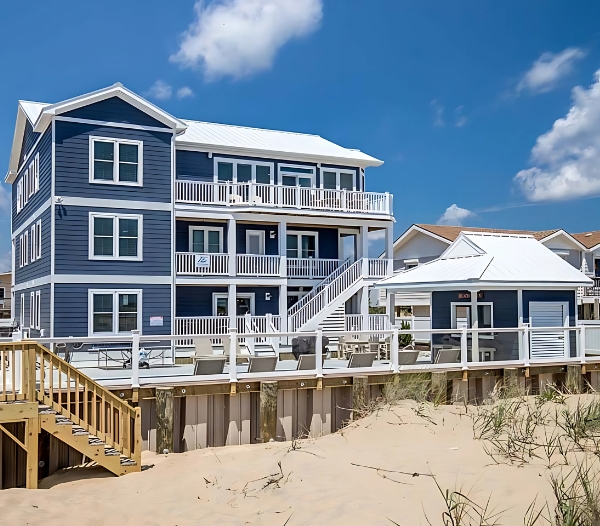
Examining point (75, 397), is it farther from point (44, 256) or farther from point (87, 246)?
point (44, 256)

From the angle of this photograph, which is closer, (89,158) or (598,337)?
(598,337)

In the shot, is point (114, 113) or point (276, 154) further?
point (276, 154)

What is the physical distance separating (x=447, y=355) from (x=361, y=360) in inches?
96.2

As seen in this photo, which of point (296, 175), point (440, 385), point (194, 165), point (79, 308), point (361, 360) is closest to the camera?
point (361, 360)

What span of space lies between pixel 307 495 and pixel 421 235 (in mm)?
34231

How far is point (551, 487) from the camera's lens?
350 inches

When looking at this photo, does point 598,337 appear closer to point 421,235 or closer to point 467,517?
point 467,517

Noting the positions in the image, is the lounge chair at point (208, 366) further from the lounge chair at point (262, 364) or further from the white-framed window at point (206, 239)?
the white-framed window at point (206, 239)

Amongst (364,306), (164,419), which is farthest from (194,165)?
(164,419)

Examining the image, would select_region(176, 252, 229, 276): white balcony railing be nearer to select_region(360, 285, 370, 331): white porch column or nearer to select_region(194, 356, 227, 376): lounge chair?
select_region(360, 285, 370, 331): white porch column

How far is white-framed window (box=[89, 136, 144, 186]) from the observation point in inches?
885

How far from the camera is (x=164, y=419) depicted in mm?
13289

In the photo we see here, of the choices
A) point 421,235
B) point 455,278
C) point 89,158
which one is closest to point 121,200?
point 89,158

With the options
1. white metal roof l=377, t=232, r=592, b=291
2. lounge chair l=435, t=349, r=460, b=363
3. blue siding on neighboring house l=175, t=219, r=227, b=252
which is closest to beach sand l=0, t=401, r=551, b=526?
lounge chair l=435, t=349, r=460, b=363
